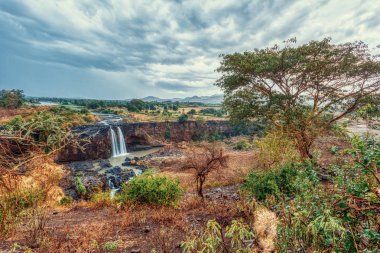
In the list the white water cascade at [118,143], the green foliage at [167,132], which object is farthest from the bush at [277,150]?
the green foliage at [167,132]

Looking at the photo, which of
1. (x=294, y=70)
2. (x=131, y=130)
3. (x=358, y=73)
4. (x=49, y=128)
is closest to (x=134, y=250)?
(x=49, y=128)

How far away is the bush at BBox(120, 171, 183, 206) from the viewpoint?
7953 millimetres

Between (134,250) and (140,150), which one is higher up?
(134,250)

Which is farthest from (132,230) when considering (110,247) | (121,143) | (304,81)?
(121,143)

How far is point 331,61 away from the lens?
36.6 feet

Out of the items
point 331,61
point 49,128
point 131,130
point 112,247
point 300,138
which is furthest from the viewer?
point 131,130

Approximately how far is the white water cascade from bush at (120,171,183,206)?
31205 mm

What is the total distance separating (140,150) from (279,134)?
3567 centimetres

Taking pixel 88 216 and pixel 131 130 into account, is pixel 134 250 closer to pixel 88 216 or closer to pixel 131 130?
pixel 88 216

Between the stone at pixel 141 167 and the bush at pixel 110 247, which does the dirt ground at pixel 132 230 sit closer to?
the bush at pixel 110 247

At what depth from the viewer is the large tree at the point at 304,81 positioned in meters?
10.6

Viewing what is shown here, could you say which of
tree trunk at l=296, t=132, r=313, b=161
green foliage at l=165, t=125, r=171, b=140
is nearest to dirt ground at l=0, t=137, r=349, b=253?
tree trunk at l=296, t=132, r=313, b=161

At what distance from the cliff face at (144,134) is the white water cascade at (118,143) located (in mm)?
797

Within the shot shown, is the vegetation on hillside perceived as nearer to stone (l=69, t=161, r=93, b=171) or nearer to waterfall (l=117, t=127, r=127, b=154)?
stone (l=69, t=161, r=93, b=171)
